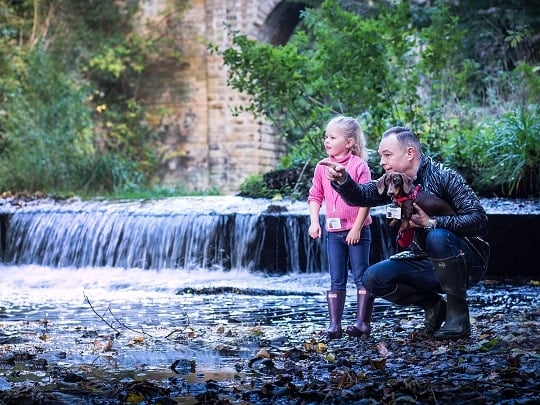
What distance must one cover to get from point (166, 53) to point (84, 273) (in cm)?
1197

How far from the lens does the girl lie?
199 inches

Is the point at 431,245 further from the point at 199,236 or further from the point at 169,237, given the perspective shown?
the point at 169,237

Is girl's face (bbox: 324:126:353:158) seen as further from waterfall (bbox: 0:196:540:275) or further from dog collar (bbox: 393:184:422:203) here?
waterfall (bbox: 0:196:540:275)

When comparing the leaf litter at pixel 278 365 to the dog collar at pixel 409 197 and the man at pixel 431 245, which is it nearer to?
the man at pixel 431 245

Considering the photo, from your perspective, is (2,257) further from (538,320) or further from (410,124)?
(538,320)

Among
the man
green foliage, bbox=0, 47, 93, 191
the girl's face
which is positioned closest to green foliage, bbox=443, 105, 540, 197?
the girl's face

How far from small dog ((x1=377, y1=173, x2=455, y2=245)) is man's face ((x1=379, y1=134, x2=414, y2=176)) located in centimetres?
12

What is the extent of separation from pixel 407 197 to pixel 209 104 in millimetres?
16468

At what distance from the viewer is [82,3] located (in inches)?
795

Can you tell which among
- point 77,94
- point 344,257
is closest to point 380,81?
point 344,257

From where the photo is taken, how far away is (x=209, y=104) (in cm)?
2075

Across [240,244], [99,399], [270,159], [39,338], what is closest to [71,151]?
[270,159]

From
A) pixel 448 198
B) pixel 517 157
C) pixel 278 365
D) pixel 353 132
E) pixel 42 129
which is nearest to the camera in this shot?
pixel 278 365

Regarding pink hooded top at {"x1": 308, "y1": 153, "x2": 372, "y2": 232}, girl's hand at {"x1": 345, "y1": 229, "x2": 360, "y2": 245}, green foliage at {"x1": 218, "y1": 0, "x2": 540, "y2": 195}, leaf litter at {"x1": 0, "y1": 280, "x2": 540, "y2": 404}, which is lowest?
leaf litter at {"x1": 0, "y1": 280, "x2": 540, "y2": 404}
